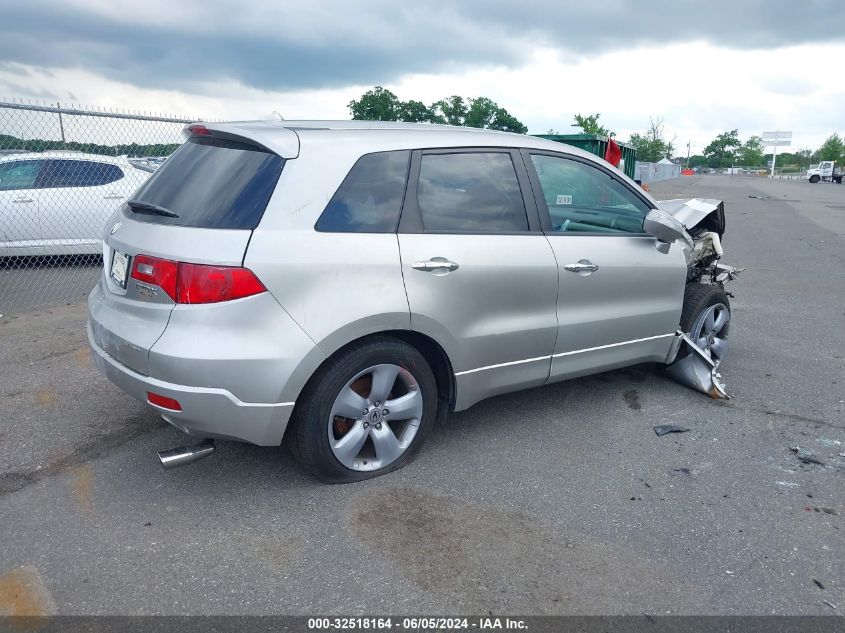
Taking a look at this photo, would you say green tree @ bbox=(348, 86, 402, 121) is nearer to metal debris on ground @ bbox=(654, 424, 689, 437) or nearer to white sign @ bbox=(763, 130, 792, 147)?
metal debris on ground @ bbox=(654, 424, 689, 437)

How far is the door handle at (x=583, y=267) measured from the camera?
394 centimetres

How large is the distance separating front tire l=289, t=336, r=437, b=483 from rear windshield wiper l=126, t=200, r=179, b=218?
3.33 ft

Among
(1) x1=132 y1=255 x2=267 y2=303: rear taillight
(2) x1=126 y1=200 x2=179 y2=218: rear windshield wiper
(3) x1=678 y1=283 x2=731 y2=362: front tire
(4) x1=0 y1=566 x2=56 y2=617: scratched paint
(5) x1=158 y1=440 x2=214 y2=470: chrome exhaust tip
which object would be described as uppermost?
(2) x1=126 y1=200 x2=179 y2=218: rear windshield wiper

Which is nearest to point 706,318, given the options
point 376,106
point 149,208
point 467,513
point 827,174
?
point 467,513

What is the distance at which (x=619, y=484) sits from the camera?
3.55 m

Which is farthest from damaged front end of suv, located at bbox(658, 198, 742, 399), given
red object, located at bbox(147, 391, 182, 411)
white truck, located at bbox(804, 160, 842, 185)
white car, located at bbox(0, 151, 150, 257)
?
white truck, located at bbox(804, 160, 842, 185)

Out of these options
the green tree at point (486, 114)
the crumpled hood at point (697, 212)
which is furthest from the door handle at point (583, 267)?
the green tree at point (486, 114)

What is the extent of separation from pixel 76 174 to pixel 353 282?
7.21m

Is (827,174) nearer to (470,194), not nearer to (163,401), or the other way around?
(470,194)

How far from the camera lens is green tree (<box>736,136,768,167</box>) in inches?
4834

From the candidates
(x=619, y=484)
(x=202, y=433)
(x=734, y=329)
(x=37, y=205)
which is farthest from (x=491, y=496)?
(x=37, y=205)

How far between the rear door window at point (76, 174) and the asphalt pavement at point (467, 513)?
4.67 meters

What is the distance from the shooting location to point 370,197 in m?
3.33

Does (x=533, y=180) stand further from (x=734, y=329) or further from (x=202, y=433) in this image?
(x=734, y=329)
